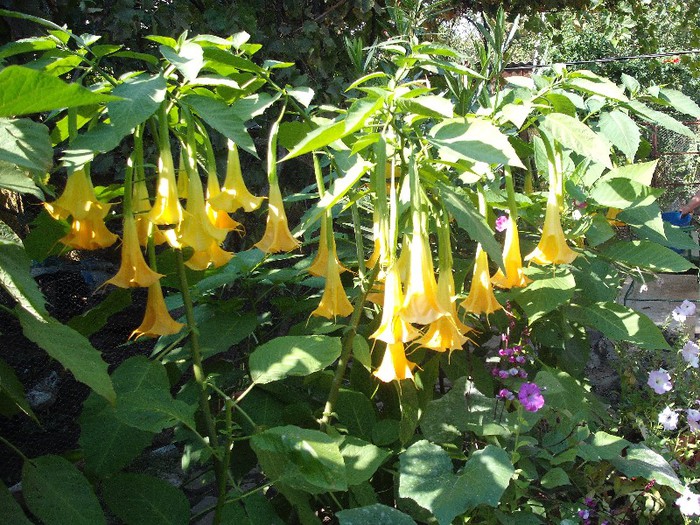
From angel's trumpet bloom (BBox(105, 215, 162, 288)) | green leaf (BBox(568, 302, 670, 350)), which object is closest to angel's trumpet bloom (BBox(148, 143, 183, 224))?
angel's trumpet bloom (BBox(105, 215, 162, 288))

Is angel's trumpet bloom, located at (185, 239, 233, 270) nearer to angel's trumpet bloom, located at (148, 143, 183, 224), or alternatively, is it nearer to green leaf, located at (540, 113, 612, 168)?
angel's trumpet bloom, located at (148, 143, 183, 224)

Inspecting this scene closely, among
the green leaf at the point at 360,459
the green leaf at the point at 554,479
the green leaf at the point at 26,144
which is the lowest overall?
the green leaf at the point at 554,479

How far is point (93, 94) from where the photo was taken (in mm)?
654

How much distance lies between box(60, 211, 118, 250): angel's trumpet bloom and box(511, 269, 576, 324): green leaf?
791mm

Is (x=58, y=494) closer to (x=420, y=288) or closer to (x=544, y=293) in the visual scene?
(x=420, y=288)

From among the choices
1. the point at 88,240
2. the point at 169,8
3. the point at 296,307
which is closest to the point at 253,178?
the point at 169,8

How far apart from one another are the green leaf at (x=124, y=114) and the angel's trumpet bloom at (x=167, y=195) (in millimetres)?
115

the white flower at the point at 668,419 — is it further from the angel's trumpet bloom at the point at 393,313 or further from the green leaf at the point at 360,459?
the angel's trumpet bloom at the point at 393,313

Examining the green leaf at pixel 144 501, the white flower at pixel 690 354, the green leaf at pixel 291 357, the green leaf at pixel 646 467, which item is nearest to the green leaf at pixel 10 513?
the green leaf at pixel 144 501

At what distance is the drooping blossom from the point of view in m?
1.74

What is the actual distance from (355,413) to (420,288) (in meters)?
0.46

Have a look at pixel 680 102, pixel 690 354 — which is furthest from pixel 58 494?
pixel 690 354

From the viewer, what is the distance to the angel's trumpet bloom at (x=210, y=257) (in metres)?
1.06

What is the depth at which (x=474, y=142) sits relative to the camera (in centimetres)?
85
